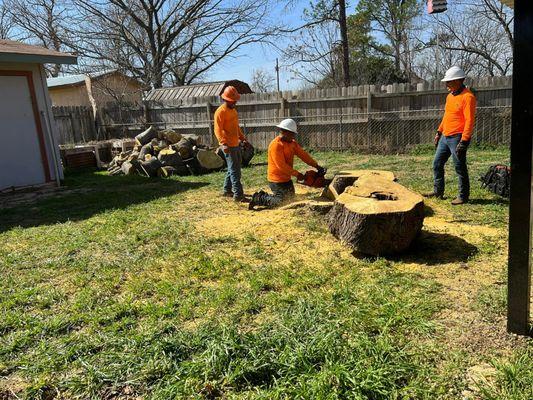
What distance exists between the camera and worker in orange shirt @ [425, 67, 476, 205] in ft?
19.2

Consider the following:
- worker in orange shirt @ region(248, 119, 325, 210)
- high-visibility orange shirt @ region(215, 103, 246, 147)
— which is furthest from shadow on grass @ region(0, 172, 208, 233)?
worker in orange shirt @ region(248, 119, 325, 210)

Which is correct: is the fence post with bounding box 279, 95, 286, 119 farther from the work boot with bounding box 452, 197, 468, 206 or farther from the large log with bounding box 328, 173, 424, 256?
the large log with bounding box 328, 173, 424, 256

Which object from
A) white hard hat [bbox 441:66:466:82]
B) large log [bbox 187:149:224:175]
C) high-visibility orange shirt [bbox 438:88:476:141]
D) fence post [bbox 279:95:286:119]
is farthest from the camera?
fence post [bbox 279:95:286:119]

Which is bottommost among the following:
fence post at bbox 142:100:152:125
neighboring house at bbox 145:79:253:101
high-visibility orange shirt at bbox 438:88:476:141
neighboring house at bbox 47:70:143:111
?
high-visibility orange shirt at bbox 438:88:476:141

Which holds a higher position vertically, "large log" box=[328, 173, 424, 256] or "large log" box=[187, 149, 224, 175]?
"large log" box=[187, 149, 224, 175]

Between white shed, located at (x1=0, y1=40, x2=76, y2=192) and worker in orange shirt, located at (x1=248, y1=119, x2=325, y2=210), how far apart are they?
631 cm

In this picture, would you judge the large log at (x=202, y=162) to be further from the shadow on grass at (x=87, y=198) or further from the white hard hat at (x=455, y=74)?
the white hard hat at (x=455, y=74)

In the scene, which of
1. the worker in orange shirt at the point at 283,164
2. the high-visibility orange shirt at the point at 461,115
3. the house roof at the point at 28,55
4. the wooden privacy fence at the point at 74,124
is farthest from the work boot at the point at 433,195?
the wooden privacy fence at the point at 74,124

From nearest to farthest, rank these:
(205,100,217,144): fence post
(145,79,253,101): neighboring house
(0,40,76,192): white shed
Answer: (0,40,76,192): white shed, (205,100,217,144): fence post, (145,79,253,101): neighboring house

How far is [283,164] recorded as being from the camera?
20.5 ft

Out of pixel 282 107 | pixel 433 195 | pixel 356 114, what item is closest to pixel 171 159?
pixel 282 107

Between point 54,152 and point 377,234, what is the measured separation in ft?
28.7

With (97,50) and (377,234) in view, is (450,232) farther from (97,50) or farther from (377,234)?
(97,50)

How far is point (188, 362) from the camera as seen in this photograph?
2.60 metres
